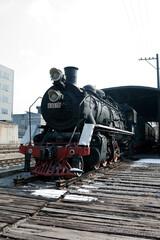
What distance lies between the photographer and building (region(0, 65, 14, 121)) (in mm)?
36969

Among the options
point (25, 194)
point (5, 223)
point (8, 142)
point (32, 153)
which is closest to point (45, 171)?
point (32, 153)

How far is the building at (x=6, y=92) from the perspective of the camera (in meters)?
37.0

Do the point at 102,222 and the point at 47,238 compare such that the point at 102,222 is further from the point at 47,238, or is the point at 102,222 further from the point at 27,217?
the point at 27,217

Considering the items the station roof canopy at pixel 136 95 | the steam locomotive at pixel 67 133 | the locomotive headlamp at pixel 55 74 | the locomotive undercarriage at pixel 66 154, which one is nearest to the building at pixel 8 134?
the station roof canopy at pixel 136 95

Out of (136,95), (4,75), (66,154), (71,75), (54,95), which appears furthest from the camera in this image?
(4,75)

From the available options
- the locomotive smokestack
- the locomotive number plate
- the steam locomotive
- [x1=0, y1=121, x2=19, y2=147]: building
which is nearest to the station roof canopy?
the steam locomotive

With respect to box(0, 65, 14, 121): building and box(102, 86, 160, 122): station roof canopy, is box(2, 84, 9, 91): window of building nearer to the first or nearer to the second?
box(0, 65, 14, 121): building

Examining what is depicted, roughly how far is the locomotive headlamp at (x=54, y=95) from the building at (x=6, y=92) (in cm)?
3213

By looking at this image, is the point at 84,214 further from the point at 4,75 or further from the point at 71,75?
the point at 4,75

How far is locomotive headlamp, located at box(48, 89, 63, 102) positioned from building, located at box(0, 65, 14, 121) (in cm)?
A: 3213

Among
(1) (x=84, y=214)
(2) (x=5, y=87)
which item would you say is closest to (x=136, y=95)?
(1) (x=84, y=214)

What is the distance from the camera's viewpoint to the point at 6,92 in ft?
125

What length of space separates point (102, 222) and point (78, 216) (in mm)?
414

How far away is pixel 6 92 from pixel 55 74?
33.4 metres
